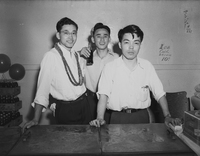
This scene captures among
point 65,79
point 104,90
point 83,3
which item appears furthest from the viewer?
point 83,3

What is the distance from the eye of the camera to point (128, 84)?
187 centimetres

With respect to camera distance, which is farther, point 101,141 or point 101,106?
point 101,106

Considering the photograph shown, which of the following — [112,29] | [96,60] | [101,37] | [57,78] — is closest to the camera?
[57,78]

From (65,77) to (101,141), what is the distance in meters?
1.14

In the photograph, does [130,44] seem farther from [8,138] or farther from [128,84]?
[8,138]

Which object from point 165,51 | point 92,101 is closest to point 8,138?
point 92,101

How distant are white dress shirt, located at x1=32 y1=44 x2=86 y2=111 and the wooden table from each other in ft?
2.20

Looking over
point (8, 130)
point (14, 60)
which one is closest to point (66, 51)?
point (8, 130)

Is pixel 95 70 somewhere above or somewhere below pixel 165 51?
below

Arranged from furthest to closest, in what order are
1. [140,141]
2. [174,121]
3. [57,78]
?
1. [57,78]
2. [174,121]
3. [140,141]

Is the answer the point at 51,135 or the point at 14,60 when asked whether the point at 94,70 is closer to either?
the point at 51,135

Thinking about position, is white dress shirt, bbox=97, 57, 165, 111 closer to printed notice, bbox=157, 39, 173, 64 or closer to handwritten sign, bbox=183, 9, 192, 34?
printed notice, bbox=157, 39, 173, 64

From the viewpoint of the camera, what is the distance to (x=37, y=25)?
3.74 m

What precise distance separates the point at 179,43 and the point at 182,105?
5.99ft
